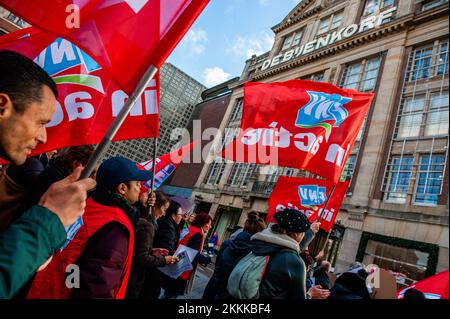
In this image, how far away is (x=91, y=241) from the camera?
5.31 ft

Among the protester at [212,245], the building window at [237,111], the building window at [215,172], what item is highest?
the building window at [237,111]

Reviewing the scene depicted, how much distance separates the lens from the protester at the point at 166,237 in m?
3.44

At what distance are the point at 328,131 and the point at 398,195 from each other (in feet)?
31.6

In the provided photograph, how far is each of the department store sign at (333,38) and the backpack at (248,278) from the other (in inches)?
732

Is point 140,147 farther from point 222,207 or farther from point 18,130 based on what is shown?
point 18,130

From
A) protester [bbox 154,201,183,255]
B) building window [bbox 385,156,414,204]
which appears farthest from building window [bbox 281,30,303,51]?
protester [bbox 154,201,183,255]

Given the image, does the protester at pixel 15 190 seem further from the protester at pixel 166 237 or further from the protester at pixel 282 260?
the protester at pixel 166 237

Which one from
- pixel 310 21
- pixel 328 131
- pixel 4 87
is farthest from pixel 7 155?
pixel 310 21

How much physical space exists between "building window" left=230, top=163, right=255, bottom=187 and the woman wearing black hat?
17646 millimetres

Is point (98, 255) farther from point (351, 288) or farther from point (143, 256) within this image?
point (351, 288)

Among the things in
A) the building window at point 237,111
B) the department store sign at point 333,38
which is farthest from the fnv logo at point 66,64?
the building window at point 237,111

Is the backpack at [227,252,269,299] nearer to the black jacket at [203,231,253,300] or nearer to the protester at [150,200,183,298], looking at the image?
the black jacket at [203,231,253,300]

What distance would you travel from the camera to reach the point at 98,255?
61.5 inches

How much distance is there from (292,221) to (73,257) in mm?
1598
